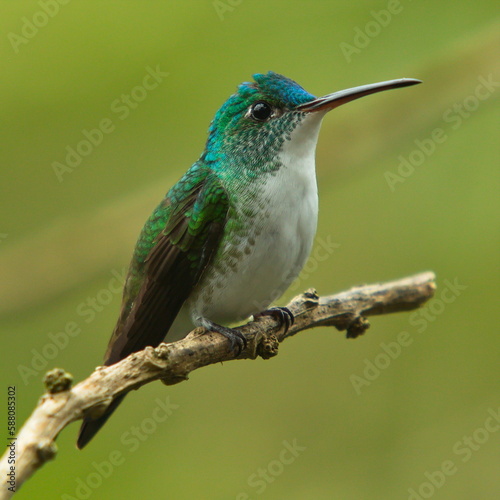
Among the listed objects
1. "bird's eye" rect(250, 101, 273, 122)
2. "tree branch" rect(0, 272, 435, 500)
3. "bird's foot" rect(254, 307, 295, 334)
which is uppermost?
"bird's eye" rect(250, 101, 273, 122)

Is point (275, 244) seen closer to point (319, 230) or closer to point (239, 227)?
point (239, 227)

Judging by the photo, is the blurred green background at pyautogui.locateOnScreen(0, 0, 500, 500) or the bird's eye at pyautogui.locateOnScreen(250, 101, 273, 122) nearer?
the bird's eye at pyautogui.locateOnScreen(250, 101, 273, 122)

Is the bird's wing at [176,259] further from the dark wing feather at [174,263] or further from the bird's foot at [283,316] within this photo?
the bird's foot at [283,316]

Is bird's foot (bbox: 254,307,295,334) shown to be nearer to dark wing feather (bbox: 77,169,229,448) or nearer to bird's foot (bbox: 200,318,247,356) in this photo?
bird's foot (bbox: 200,318,247,356)

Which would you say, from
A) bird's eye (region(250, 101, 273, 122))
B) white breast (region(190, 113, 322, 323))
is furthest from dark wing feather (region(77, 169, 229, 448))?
bird's eye (region(250, 101, 273, 122))

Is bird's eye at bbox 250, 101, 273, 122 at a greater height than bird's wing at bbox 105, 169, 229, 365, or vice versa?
bird's eye at bbox 250, 101, 273, 122
